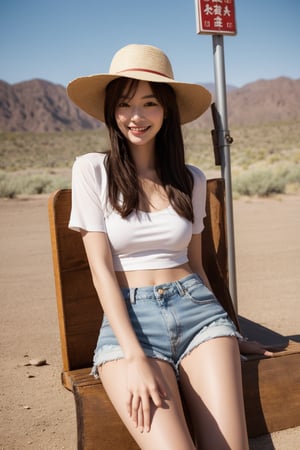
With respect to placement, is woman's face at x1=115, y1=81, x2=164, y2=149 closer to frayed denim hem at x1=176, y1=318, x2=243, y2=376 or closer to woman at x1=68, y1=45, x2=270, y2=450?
woman at x1=68, y1=45, x2=270, y2=450

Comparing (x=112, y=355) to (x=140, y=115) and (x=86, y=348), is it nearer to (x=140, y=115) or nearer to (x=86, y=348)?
(x=86, y=348)

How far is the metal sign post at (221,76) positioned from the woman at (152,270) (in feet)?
1.97

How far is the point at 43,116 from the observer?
104 metres

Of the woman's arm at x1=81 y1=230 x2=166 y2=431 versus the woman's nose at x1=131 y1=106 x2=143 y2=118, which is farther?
the woman's nose at x1=131 y1=106 x2=143 y2=118

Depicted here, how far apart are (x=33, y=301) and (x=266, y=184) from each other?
419 inches

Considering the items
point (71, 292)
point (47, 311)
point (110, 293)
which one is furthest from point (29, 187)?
point (110, 293)

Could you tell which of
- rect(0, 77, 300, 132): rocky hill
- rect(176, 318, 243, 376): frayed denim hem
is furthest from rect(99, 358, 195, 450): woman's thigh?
rect(0, 77, 300, 132): rocky hill

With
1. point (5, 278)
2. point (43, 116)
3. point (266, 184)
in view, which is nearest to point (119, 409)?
point (5, 278)

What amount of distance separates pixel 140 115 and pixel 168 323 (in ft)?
2.87

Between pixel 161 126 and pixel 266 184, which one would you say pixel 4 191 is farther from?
pixel 161 126

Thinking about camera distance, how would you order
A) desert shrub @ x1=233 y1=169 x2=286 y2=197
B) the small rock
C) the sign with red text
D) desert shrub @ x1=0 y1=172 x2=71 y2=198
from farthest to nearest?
desert shrub @ x1=0 y1=172 x2=71 y2=198, desert shrub @ x1=233 y1=169 x2=286 y2=197, the small rock, the sign with red text

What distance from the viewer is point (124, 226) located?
7.24 ft

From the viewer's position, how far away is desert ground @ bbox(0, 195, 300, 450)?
8.84ft

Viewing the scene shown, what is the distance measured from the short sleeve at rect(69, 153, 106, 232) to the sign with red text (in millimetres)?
1278
